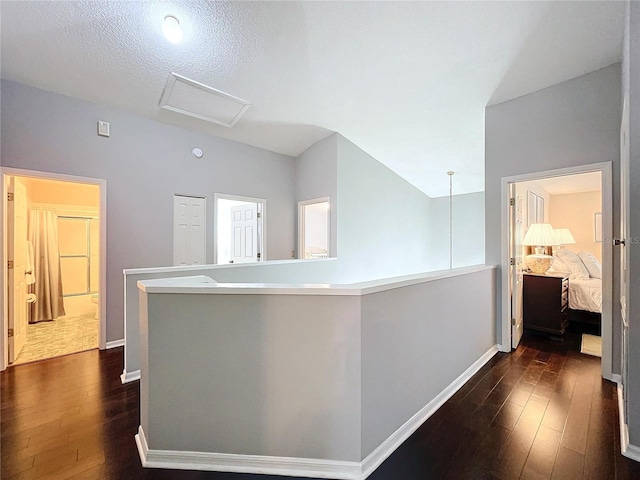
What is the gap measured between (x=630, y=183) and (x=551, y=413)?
1614 mm

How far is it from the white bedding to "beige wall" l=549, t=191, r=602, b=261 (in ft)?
7.90

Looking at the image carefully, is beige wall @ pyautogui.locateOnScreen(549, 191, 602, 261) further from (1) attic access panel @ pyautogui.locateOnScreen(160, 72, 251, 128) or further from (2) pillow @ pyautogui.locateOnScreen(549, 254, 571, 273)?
(1) attic access panel @ pyautogui.locateOnScreen(160, 72, 251, 128)

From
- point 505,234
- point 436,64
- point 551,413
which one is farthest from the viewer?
point 505,234

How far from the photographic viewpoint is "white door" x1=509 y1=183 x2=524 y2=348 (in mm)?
3197

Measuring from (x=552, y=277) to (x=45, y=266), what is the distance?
7.13m

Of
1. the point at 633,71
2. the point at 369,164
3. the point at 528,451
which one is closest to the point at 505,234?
the point at 633,71

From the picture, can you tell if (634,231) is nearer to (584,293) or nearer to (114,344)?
(584,293)

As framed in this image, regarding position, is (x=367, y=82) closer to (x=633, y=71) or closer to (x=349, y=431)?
(x=633, y=71)

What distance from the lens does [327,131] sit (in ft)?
14.1

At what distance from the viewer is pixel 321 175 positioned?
15.1 ft

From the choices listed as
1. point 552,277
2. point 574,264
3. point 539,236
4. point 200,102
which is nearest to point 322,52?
point 200,102

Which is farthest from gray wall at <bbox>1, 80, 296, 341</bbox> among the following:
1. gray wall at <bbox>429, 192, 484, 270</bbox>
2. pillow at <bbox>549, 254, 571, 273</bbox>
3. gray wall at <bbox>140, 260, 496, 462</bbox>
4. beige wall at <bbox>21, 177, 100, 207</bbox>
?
pillow at <bbox>549, 254, 571, 273</bbox>

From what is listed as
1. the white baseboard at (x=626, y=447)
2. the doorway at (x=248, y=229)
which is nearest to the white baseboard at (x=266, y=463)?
the white baseboard at (x=626, y=447)

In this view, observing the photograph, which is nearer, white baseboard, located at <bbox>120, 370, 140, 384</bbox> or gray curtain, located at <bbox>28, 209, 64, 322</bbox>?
white baseboard, located at <bbox>120, 370, 140, 384</bbox>
